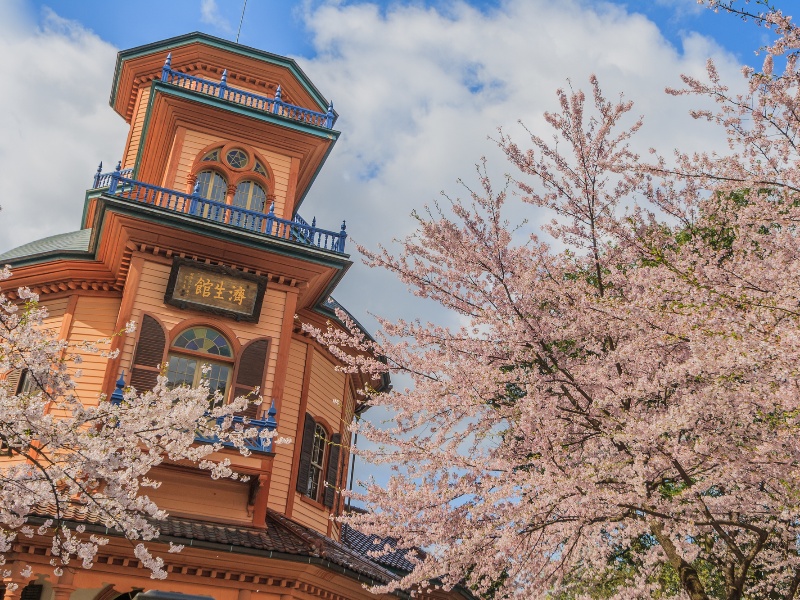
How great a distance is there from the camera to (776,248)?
8508 millimetres

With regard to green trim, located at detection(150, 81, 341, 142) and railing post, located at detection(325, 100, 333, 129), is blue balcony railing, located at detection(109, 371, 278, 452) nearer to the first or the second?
green trim, located at detection(150, 81, 341, 142)

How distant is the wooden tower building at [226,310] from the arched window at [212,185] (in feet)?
0.14

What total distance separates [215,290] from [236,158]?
449cm

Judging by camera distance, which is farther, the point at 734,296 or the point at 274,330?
the point at 274,330

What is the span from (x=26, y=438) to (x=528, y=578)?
7681 mm

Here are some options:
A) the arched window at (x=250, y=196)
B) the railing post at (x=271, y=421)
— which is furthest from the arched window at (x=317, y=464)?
the arched window at (x=250, y=196)

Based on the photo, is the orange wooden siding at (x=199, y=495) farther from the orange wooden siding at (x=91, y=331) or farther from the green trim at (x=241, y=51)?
the green trim at (x=241, y=51)

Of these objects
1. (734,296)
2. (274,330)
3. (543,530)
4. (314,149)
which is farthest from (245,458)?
(734,296)

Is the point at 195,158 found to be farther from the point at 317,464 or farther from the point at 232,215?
the point at 317,464

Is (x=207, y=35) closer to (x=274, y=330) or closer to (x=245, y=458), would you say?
(x=274, y=330)

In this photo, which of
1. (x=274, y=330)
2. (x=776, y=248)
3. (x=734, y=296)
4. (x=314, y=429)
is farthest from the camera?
(x=314, y=429)

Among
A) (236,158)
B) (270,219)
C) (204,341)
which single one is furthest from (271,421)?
(236,158)

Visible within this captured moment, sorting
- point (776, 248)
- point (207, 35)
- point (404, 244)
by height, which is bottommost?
point (776, 248)

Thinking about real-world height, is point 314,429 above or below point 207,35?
below
